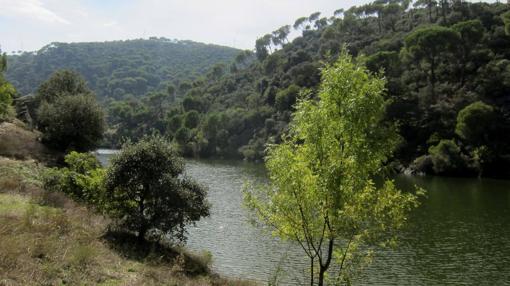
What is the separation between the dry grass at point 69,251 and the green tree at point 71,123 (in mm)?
16427

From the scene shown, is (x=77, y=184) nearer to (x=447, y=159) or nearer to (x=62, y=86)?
(x=62, y=86)

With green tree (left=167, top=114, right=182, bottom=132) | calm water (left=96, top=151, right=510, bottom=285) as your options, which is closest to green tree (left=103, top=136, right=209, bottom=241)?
calm water (left=96, top=151, right=510, bottom=285)

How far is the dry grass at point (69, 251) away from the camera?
14.1 metres

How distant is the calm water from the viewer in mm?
29438

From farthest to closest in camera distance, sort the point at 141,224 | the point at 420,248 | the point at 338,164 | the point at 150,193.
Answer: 1. the point at 420,248
2. the point at 150,193
3. the point at 141,224
4. the point at 338,164

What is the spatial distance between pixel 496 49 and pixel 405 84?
870 inches

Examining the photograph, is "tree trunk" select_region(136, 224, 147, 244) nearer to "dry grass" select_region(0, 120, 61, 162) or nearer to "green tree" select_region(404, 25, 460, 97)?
"dry grass" select_region(0, 120, 61, 162)

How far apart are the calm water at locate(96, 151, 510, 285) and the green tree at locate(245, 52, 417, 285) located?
4660 mm

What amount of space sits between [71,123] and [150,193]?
81.7 ft

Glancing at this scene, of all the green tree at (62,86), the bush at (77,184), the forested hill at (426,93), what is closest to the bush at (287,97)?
the forested hill at (426,93)

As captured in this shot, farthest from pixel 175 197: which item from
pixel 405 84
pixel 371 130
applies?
pixel 405 84

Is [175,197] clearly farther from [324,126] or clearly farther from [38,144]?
[38,144]

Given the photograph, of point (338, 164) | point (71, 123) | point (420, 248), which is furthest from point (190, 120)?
point (338, 164)

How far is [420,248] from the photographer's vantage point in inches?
1407
